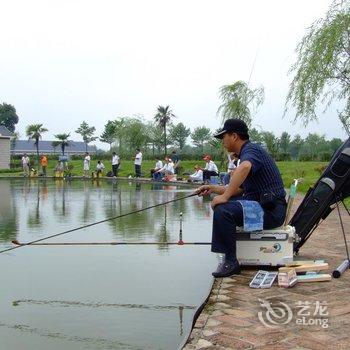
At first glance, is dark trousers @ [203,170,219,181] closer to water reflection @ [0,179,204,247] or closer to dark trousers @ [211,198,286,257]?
water reflection @ [0,179,204,247]

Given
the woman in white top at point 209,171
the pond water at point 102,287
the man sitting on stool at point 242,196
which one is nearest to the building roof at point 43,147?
the woman in white top at point 209,171

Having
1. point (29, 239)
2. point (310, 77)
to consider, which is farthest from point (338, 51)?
point (29, 239)

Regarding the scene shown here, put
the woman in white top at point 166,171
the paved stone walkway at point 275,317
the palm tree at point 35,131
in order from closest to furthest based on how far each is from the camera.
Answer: the paved stone walkway at point 275,317, the woman in white top at point 166,171, the palm tree at point 35,131

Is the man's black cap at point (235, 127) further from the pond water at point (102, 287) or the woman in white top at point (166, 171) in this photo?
the woman in white top at point (166, 171)

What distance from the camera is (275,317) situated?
12.6ft

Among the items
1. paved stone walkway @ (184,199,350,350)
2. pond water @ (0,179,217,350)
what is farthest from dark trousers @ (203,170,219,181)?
paved stone walkway @ (184,199,350,350)

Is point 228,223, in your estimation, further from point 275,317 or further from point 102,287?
point 102,287

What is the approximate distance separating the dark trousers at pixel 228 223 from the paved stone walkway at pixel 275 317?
0.94 ft

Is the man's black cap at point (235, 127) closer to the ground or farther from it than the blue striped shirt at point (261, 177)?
farther from it

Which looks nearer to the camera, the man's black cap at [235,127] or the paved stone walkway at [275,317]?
the paved stone walkway at [275,317]

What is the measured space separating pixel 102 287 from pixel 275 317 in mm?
2121

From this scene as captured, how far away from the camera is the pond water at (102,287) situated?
13.5 feet

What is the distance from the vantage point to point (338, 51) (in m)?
15.2

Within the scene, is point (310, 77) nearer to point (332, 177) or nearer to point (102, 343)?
point (332, 177)
